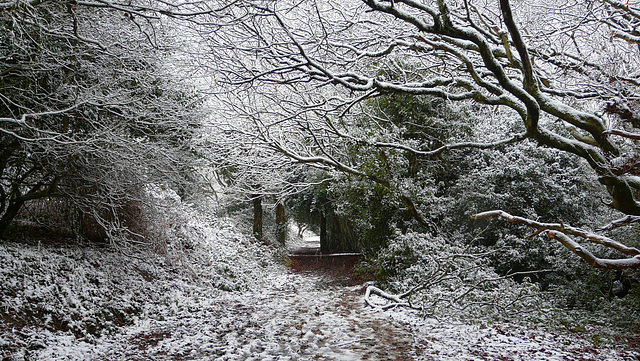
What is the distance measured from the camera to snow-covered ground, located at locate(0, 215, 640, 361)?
17.9ft

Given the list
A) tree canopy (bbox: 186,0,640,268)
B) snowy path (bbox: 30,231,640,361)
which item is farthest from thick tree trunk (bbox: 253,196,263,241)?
tree canopy (bbox: 186,0,640,268)

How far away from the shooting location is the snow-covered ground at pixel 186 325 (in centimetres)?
545

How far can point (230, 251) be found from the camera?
48.0ft

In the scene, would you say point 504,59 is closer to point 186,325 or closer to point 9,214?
point 186,325

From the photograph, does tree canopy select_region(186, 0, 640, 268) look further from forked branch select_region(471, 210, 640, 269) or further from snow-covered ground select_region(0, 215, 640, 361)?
snow-covered ground select_region(0, 215, 640, 361)

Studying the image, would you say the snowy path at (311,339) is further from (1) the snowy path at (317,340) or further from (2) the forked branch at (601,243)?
(2) the forked branch at (601,243)

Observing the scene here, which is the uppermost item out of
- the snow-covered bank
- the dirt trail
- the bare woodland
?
the bare woodland

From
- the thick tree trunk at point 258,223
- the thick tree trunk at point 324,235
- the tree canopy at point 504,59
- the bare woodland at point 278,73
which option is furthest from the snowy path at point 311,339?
the thick tree trunk at point 324,235

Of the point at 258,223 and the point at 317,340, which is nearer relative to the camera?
the point at 317,340

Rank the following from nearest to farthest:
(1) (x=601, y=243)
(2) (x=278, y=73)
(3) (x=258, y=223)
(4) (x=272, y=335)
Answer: (1) (x=601, y=243) < (4) (x=272, y=335) < (2) (x=278, y=73) < (3) (x=258, y=223)

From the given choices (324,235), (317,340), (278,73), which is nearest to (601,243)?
(317,340)

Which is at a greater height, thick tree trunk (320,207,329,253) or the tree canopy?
the tree canopy

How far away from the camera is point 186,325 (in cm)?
751

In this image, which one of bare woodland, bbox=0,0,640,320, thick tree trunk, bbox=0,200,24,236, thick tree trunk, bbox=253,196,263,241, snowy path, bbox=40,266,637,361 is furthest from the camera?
thick tree trunk, bbox=253,196,263,241
